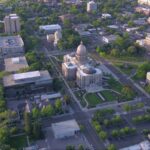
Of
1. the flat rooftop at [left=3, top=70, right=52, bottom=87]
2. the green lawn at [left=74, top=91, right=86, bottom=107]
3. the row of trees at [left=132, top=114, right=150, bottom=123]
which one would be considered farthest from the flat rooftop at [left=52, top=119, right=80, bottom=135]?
the flat rooftop at [left=3, top=70, right=52, bottom=87]

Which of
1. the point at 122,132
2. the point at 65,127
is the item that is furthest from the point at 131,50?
the point at 65,127

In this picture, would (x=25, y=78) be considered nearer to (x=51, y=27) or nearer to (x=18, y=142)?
(x=18, y=142)

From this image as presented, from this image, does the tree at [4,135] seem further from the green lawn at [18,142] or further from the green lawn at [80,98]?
the green lawn at [80,98]

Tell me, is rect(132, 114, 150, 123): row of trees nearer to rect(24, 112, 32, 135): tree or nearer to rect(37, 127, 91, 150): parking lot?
rect(37, 127, 91, 150): parking lot

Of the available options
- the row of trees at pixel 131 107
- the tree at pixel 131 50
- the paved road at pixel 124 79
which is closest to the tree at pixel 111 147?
the row of trees at pixel 131 107

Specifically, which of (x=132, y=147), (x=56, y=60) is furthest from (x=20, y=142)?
(x=56, y=60)

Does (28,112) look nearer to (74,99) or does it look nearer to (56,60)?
(74,99)

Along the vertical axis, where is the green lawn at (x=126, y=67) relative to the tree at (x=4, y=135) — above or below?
above

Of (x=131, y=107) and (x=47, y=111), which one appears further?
(x=131, y=107)
